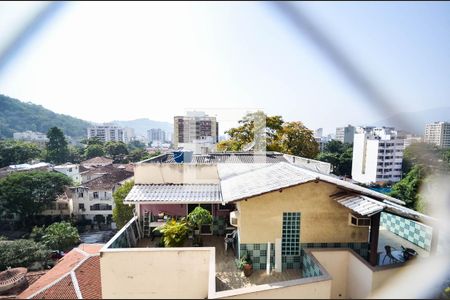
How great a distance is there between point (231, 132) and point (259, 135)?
301 cm

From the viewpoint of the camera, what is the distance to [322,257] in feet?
19.4

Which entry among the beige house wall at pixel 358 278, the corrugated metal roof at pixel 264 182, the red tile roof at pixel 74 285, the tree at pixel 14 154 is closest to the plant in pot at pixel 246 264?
the corrugated metal roof at pixel 264 182

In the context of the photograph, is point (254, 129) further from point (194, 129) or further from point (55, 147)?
point (55, 147)

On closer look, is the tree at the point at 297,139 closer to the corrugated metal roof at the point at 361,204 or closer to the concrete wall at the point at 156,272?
the corrugated metal roof at the point at 361,204

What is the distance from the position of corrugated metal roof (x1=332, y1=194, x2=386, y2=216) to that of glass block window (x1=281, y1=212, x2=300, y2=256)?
117cm

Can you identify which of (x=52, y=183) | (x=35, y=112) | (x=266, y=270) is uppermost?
(x=35, y=112)

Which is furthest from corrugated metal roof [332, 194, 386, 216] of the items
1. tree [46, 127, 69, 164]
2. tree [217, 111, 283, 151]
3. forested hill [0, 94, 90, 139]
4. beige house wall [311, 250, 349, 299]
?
forested hill [0, 94, 90, 139]

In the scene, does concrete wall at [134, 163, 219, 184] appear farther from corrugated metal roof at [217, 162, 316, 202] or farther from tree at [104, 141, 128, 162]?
tree at [104, 141, 128, 162]

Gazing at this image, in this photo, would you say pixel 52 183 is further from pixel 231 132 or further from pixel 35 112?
pixel 35 112

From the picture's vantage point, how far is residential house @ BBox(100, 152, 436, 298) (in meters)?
5.08

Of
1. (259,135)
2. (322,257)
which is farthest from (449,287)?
(259,135)

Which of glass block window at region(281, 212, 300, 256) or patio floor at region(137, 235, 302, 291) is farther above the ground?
glass block window at region(281, 212, 300, 256)

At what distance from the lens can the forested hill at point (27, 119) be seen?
383 ft

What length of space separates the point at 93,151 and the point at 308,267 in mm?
81337
